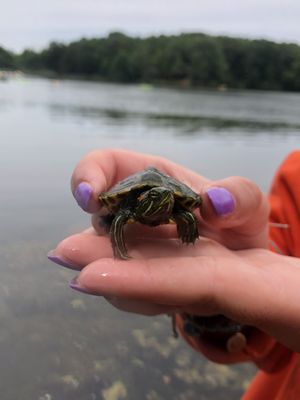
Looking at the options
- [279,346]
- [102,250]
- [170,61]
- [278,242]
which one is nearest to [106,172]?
[102,250]

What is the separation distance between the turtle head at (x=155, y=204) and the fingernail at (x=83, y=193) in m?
0.29

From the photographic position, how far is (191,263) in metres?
1.89

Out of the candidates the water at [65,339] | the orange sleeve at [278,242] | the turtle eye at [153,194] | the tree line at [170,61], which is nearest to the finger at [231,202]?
the turtle eye at [153,194]

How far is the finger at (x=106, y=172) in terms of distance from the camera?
2.21 metres

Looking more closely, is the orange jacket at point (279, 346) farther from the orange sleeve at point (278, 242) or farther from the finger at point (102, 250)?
the finger at point (102, 250)

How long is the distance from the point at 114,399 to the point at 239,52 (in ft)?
252

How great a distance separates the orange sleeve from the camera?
2865mm

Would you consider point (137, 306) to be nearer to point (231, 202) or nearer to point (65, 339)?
point (231, 202)

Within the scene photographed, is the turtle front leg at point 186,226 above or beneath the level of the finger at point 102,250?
above

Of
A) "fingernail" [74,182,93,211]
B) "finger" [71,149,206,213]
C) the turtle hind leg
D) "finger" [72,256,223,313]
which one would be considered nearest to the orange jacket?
"finger" [71,149,206,213]

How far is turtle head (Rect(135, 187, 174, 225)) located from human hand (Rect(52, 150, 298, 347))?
13cm

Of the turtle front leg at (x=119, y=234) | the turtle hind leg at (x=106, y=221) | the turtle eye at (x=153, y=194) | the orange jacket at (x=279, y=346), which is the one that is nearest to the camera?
the turtle front leg at (x=119, y=234)

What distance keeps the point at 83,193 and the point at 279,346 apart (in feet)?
5.21

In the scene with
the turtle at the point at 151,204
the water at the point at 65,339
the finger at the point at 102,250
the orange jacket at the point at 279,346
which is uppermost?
the turtle at the point at 151,204
